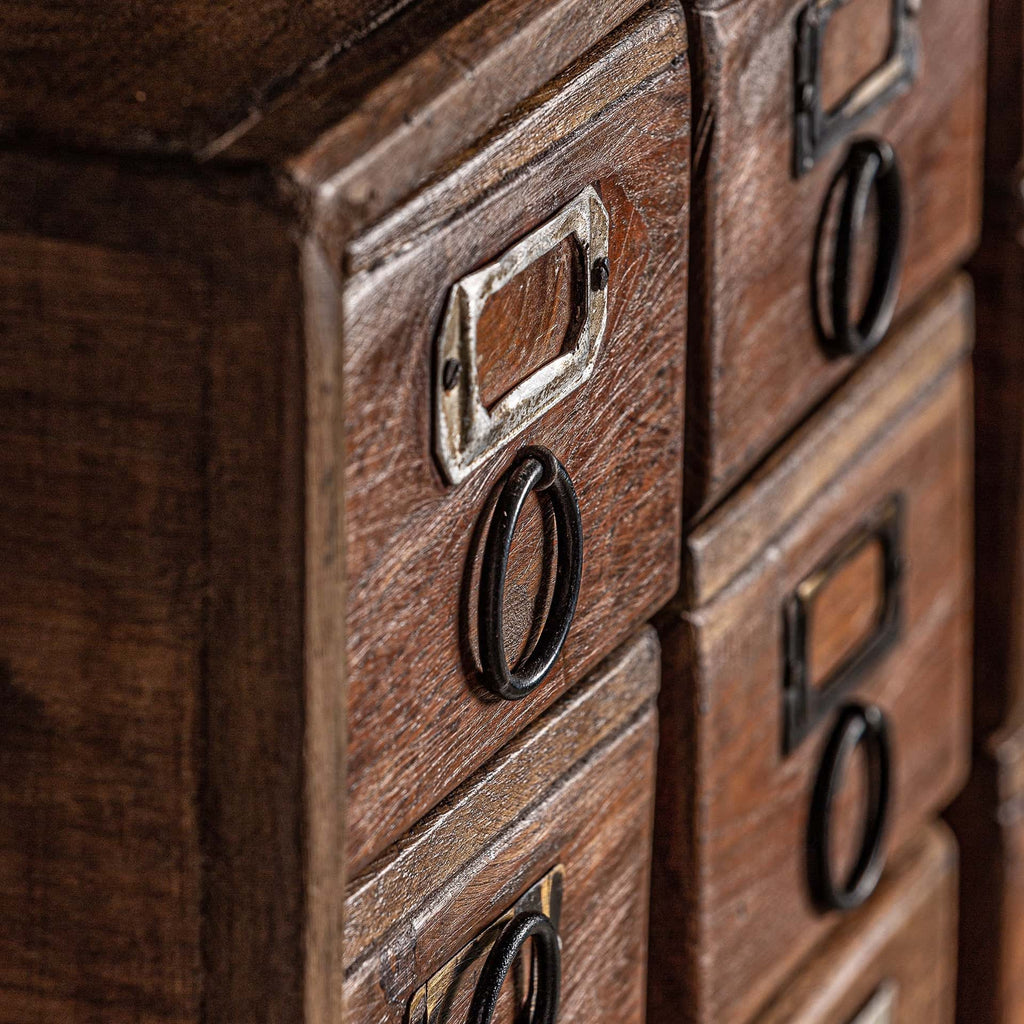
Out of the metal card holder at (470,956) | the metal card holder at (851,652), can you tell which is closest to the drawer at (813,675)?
the metal card holder at (851,652)

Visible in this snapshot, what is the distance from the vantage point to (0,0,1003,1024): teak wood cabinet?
1.57ft

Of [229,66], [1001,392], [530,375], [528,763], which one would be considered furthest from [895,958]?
[229,66]

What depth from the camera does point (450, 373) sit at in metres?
0.54

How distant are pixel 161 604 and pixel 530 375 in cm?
15

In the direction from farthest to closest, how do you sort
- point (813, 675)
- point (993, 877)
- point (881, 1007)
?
point (993, 877), point (881, 1007), point (813, 675)

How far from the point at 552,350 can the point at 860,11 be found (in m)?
0.28

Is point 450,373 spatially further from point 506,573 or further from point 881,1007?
point 881,1007

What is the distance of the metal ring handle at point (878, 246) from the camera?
2.62 feet

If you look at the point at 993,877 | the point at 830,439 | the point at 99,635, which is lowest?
the point at 993,877

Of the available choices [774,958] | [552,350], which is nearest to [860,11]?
[552,350]

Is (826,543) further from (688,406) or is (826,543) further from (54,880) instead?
(54,880)

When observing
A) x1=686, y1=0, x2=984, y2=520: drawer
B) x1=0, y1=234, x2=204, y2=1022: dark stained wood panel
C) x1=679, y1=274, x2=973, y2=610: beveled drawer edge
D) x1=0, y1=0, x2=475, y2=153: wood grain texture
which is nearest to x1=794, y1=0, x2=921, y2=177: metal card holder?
x1=686, y1=0, x2=984, y2=520: drawer

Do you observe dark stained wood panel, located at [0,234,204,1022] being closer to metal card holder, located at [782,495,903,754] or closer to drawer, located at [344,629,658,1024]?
drawer, located at [344,629,658,1024]

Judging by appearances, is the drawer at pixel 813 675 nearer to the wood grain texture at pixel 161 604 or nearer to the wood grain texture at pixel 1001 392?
the wood grain texture at pixel 1001 392
